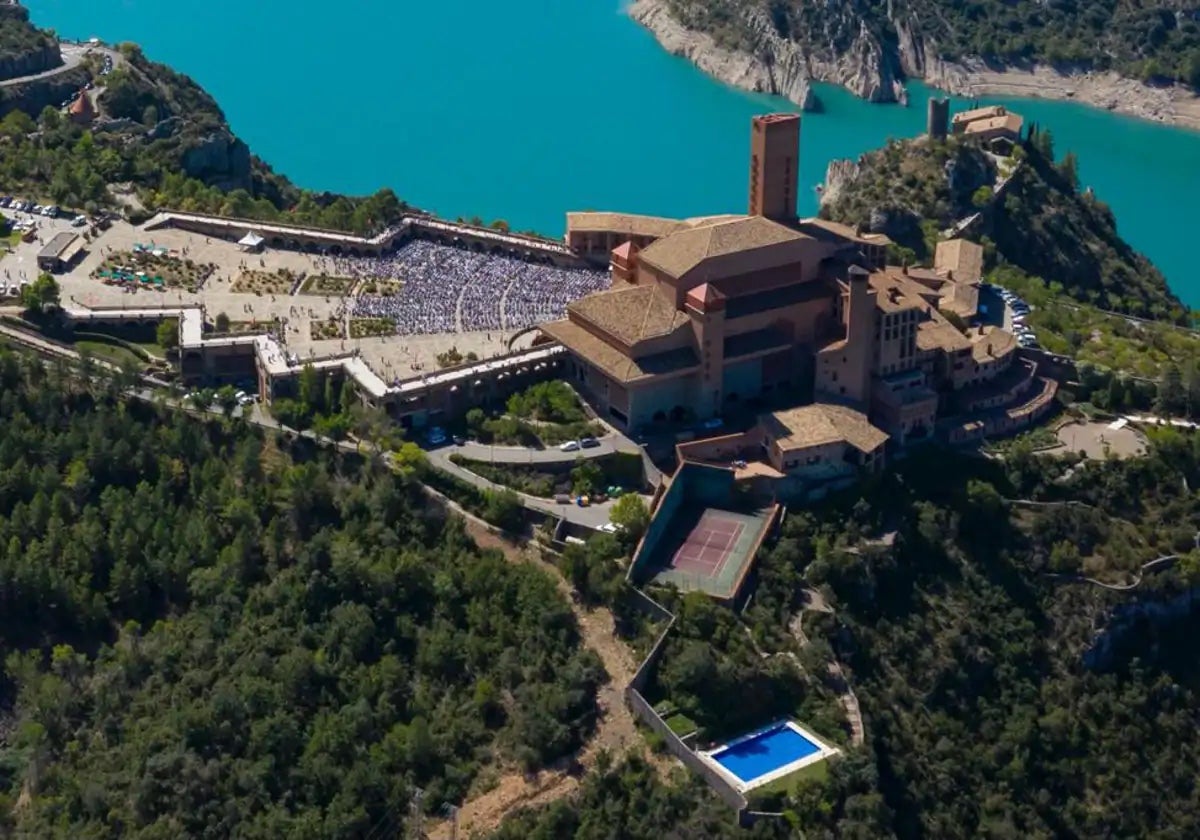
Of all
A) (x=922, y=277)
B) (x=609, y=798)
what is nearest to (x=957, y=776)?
(x=609, y=798)

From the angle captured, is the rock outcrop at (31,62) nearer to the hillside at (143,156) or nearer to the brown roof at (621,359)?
the hillside at (143,156)

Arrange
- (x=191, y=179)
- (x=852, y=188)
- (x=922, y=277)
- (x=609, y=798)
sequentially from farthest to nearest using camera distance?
(x=852, y=188) < (x=191, y=179) < (x=922, y=277) < (x=609, y=798)

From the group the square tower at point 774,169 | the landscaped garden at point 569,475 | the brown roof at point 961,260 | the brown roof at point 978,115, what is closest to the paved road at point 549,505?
the landscaped garden at point 569,475

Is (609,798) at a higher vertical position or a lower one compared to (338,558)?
lower

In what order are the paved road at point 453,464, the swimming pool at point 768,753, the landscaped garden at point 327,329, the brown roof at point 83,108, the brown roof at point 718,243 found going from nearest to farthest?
the swimming pool at point 768,753 < the paved road at point 453,464 < the brown roof at point 718,243 < the landscaped garden at point 327,329 < the brown roof at point 83,108

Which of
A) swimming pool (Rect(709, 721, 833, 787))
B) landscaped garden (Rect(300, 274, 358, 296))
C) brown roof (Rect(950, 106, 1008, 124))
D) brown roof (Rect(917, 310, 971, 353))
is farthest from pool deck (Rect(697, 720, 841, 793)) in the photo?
brown roof (Rect(950, 106, 1008, 124))

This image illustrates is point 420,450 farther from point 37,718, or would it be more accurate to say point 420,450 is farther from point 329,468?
point 37,718
